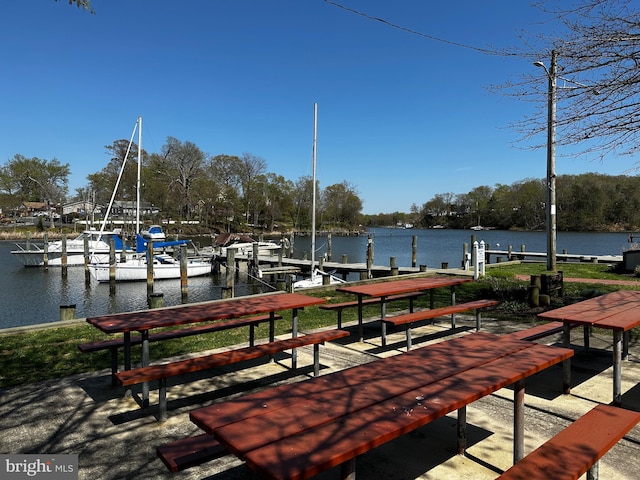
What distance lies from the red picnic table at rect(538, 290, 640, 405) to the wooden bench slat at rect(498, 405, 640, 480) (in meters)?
1.39

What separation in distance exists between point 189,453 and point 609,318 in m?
3.92

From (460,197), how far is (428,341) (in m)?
136

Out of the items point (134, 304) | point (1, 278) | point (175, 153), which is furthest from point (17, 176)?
point (134, 304)

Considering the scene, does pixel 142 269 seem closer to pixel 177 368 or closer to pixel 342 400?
pixel 177 368

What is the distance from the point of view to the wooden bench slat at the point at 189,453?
2.31 m

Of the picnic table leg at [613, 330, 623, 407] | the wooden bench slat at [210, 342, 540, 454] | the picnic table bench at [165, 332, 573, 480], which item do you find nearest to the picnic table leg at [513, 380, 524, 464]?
the picnic table bench at [165, 332, 573, 480]

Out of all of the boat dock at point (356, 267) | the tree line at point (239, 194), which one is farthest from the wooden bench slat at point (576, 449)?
the tree line at point (239, 194)

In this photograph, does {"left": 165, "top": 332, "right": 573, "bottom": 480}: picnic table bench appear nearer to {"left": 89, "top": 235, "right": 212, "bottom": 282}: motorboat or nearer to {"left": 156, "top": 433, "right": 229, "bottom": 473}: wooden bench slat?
{"left": 156, "top": 433, "right": 229, "bottom": 473}: wooden bench slat

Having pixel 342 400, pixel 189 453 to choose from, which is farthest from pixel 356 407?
pixel 189 453

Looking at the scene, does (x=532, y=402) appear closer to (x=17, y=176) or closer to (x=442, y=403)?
(x=442, y=403)

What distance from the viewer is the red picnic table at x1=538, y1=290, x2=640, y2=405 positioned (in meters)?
3.88

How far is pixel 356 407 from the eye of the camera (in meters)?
2.31

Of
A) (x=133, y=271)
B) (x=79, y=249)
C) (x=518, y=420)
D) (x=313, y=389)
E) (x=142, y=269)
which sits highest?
(x=313, y=389)

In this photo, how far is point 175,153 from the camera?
69.2m
